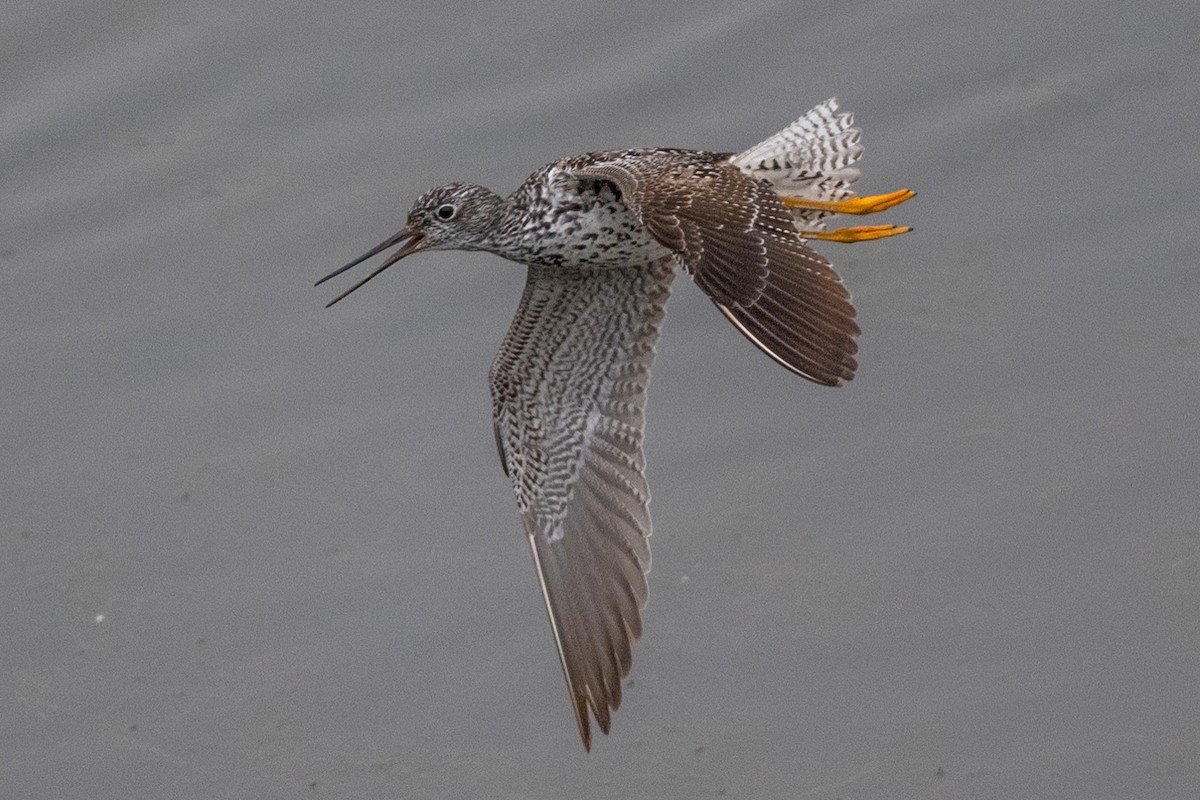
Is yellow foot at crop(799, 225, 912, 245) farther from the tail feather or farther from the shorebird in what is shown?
the tail feather

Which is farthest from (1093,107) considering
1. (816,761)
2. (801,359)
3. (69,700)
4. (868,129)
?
(69,700)

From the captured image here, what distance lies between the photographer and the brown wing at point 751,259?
26.1 feet

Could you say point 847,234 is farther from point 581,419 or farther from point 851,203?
point 581,419

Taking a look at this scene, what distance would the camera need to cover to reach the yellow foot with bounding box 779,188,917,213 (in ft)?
31.4

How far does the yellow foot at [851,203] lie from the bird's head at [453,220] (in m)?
1.16

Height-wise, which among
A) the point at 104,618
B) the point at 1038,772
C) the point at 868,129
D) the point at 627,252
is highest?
the point at 627,252

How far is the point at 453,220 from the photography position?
9.84 m

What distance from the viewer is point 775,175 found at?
9656 mm

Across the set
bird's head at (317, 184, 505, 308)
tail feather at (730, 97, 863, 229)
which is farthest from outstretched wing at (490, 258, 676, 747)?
tail feather at (730, 97, 863, 229)

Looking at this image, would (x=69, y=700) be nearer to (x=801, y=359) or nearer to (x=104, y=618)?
(x=104, y=618)

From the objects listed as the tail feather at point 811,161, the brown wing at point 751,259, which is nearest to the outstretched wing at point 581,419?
the tail feather at point 811,161

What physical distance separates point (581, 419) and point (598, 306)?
1.58 ft

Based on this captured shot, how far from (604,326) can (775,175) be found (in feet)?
3.05

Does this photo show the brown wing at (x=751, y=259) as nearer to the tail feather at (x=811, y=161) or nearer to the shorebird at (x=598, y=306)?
the shorebird at (x=598, y=306)
